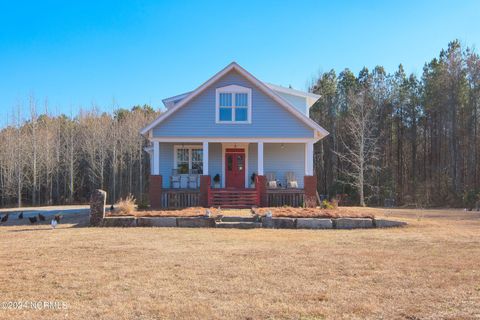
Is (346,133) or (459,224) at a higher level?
(346,133)

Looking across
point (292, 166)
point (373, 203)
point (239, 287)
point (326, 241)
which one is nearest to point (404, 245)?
point (326, 241)

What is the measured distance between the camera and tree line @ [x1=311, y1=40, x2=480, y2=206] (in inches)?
1217

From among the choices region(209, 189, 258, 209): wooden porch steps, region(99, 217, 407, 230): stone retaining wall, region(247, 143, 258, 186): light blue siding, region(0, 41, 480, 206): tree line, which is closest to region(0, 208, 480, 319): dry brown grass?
region(99, 217, 407, 230): stone retaining wall

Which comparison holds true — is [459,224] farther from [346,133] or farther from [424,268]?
[346,133]

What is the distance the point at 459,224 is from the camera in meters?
13.7

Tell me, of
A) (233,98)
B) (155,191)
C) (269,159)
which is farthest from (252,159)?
(155,191)

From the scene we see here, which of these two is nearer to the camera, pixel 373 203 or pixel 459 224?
pixel 459 224

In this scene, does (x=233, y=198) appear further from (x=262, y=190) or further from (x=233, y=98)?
(x=233, y=98)

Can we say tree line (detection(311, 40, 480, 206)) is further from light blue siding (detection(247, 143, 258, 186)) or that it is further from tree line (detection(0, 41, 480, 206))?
light blue siding (detection(247, 143, 258, 186))

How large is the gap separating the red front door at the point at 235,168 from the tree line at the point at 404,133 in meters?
11.4

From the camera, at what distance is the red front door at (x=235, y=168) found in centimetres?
2134

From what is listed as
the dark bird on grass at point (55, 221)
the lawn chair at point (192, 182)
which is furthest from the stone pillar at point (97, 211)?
the lawn chair at point (192, 182)

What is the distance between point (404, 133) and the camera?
120 ft

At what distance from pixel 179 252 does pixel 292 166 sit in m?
13.6
